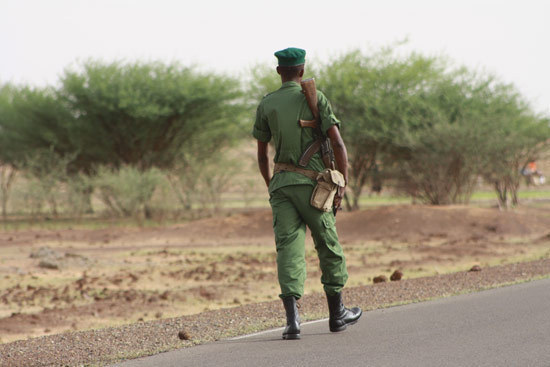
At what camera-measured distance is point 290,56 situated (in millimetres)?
5520

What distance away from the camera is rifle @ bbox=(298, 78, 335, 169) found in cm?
538

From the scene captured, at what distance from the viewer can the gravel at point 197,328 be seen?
5.43 meters

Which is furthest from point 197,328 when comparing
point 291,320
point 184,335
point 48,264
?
point 48,264

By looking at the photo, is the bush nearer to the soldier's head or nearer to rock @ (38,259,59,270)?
rock @ (38,259,59,270)

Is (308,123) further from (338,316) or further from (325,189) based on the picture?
(338,316)

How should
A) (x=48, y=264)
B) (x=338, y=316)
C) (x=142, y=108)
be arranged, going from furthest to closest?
(x=142, y=108) < (x=48, y=264) < (x=338, y=316)

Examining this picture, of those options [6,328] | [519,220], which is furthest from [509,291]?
Answer: [519,220]

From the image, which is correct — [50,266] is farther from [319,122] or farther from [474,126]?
[474,126]

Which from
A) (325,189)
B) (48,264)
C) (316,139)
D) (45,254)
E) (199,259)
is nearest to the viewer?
(325,189)

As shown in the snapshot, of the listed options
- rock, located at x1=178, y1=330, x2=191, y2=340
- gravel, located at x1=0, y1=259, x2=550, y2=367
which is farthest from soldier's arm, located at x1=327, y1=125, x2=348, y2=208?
rock, located at x1=178, y1=330, x2=191, y2=340

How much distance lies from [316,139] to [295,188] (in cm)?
41

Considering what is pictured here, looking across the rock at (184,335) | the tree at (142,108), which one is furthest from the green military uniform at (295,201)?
the tree at (142,108)

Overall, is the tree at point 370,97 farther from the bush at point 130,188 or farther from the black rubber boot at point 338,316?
the black rubber boot at point 338,316

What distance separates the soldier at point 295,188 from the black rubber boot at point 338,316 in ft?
0.44
